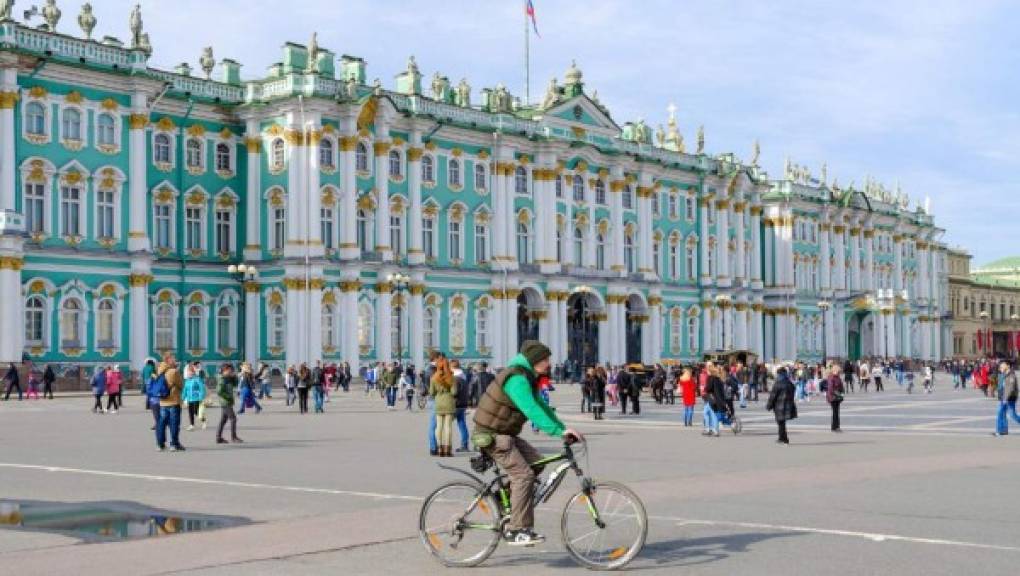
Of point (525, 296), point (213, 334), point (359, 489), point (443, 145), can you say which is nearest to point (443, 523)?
point (359, 489)

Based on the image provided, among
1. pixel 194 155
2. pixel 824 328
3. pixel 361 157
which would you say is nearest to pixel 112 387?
pixel 194 155

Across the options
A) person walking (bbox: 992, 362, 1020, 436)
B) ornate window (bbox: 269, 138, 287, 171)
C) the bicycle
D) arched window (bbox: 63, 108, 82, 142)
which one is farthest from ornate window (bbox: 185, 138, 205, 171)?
the bicycle

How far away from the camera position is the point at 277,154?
225 feet

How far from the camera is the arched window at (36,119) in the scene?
58906 mm

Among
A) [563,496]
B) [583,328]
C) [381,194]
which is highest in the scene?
[381,194]

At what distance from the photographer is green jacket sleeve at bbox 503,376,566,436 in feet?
40.5

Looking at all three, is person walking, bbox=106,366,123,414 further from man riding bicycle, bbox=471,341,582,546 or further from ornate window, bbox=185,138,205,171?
man riding bicycle, bbox=471,341,582,546

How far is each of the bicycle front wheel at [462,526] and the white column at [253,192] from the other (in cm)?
5709

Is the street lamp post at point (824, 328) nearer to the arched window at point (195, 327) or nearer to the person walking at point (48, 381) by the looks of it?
the arched window at point (195, 327)

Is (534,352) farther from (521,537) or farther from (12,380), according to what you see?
(12,380)

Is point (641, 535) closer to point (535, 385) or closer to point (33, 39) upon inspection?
point (535, 385)

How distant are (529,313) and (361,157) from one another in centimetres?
1615

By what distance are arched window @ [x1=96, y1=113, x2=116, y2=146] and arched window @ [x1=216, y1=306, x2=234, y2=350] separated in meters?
10.7

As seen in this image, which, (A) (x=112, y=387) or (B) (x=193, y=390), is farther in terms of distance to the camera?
(A) (x=112, y=387)
